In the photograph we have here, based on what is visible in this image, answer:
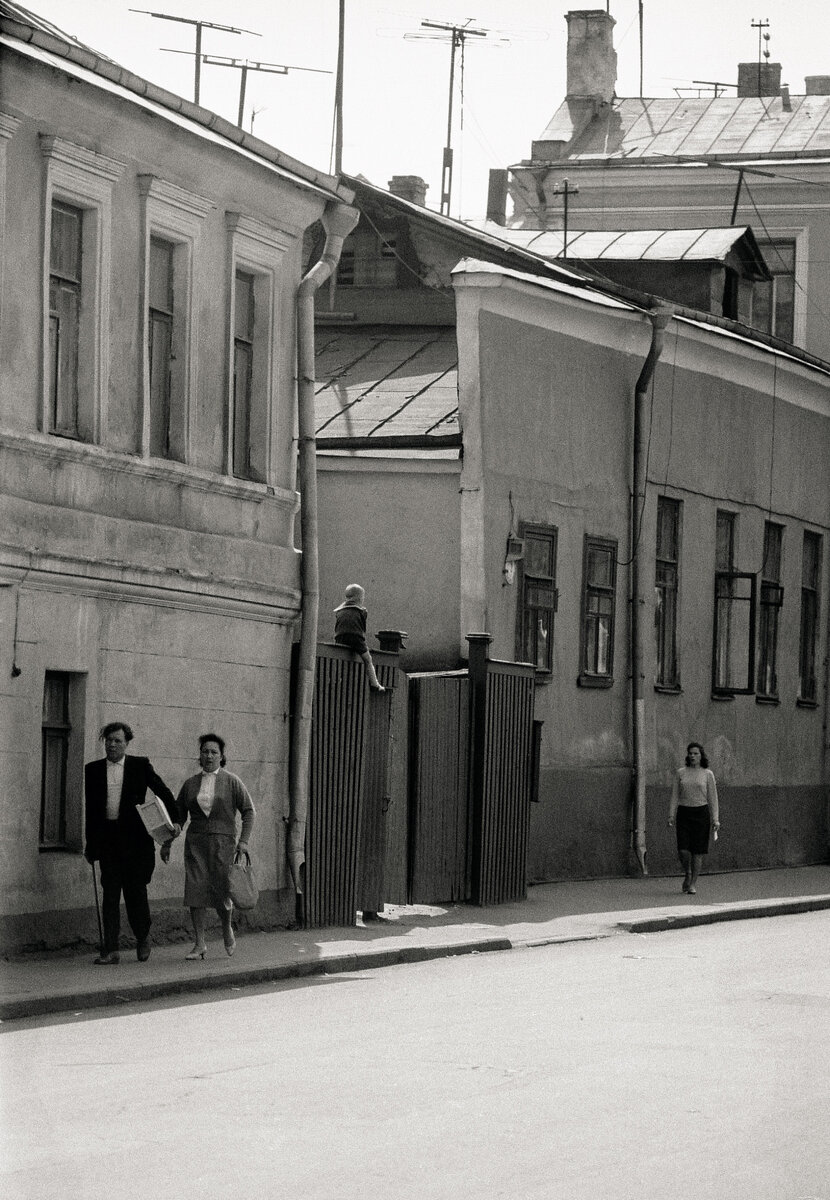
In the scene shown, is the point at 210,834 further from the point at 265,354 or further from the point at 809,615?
the point at 809,615

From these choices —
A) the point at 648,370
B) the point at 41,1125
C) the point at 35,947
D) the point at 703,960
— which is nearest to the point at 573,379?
the point at 648,370

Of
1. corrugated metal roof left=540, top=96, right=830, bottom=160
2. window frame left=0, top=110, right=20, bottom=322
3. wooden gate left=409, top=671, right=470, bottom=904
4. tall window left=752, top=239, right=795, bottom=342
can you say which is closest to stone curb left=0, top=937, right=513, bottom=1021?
wooden gate left=409, top=671, right=470, bottom=904

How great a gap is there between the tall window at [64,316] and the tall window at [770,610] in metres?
16.1

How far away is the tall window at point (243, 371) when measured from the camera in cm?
1820

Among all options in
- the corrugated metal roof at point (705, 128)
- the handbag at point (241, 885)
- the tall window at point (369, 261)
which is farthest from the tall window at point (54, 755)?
the corrugated metal roof at point (705, 128)

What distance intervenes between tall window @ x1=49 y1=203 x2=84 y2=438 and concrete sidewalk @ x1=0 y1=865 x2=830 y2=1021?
3.95 m

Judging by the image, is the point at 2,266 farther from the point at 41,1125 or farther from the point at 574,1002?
the point at 41,1125

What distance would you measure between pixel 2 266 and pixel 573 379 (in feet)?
36.7

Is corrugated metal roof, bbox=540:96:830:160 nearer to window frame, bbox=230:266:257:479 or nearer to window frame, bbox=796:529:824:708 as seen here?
window frame, bbox=796:529:824:708

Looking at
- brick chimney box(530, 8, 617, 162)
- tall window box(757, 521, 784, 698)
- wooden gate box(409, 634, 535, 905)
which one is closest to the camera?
wooden gate box(409, 634, 535, 905)

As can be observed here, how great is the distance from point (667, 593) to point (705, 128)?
15.6 m

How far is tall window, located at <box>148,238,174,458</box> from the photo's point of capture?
16984mm

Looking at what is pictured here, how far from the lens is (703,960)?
55.4 feet

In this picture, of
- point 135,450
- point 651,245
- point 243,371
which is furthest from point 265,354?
point 651,245
